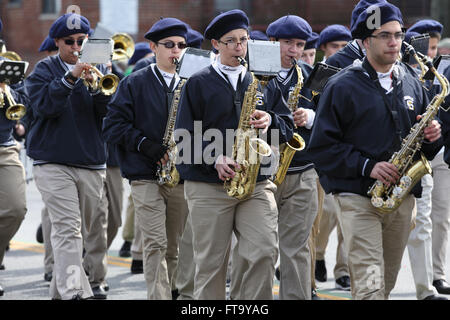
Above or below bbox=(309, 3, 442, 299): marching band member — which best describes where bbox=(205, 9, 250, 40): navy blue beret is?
above

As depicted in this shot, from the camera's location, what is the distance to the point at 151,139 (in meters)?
7.68

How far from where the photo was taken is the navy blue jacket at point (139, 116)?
765 centimetres

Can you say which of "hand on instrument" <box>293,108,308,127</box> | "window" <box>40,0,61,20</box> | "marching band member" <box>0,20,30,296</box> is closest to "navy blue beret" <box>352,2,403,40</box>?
"hand on instrument" <box>293,108,308,127</box>

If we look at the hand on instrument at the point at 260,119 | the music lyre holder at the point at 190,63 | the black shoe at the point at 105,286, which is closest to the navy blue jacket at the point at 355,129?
the hand on instrument at the point at 260,119

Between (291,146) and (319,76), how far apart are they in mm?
597

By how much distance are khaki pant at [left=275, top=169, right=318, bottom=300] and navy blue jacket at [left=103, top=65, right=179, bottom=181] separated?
1.14 metres

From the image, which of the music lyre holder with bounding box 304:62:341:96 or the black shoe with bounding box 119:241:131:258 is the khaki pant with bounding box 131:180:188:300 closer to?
the music lyre holder with bounding box 304:62:341:96

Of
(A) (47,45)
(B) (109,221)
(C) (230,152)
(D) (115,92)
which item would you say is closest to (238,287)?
(C) (230,152)

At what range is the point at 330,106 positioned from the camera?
6203mm

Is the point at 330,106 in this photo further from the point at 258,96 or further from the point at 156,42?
the point at 156,42

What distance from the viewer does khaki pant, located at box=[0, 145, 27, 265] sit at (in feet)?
28.1

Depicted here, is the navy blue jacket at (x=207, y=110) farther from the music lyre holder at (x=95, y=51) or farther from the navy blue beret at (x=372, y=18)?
the music lyre holder at (x=95, y=51)

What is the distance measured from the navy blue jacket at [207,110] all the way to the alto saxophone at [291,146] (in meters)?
0.73

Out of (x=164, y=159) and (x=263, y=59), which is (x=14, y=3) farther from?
(x=263, y=59)
